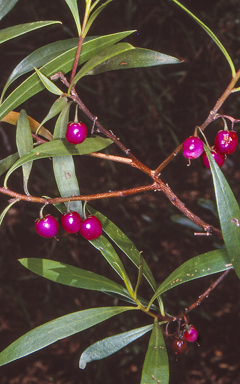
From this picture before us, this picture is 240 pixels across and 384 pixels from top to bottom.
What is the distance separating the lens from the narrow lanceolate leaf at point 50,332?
49 centimetres

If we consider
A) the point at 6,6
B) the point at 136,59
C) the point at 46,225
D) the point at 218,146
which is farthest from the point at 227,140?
the point at 6,6

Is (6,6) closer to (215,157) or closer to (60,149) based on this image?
(60,149)

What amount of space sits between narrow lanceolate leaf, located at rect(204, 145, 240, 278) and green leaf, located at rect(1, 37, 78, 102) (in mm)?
291

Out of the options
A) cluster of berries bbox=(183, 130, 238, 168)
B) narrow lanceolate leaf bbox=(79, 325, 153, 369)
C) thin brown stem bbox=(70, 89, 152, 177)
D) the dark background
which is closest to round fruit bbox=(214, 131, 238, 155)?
cluster of berries bbox=(183, 130, 238, 168)

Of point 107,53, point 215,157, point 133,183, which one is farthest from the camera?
point 133,183

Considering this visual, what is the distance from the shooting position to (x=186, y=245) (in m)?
1.20

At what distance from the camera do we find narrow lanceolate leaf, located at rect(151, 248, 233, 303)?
1.61 ft

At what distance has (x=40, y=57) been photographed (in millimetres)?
521

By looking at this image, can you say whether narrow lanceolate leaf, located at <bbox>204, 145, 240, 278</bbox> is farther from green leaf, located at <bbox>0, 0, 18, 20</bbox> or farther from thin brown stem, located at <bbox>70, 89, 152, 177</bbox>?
green leaf, located at <bbox>0, 0, 18, 20</bbox>

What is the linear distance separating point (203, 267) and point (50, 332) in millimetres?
247

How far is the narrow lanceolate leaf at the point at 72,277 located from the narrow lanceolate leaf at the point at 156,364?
9 cm

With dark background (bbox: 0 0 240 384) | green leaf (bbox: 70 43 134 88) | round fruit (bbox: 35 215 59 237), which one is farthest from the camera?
dark background (bbox: 0 0 240 384)

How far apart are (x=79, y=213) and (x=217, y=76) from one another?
0.91 meters

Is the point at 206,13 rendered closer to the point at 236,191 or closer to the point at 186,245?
the point at 236,191
